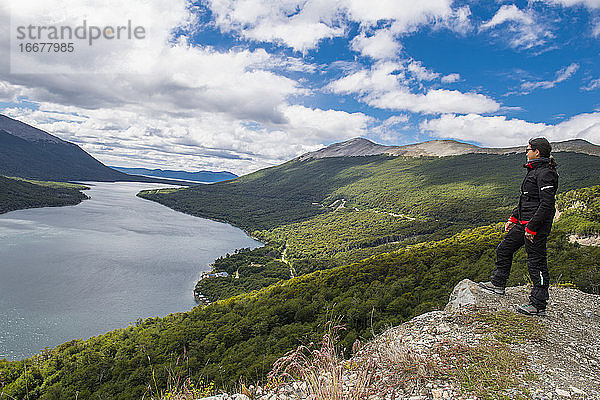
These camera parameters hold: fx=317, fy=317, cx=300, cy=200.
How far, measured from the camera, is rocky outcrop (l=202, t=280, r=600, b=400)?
3535 millimetres

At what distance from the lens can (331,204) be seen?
516 ft

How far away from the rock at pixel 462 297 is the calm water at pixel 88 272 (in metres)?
43.9

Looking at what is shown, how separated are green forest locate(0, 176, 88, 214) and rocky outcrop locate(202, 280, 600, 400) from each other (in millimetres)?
158530

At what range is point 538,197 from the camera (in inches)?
228

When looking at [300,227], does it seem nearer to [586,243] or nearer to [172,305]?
[172,305]

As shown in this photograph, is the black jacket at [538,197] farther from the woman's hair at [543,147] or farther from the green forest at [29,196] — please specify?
the green forest at [29,196]

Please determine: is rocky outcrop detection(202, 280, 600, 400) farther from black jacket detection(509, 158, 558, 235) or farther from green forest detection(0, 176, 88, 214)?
green forest detection(0, 176, 88, 214)

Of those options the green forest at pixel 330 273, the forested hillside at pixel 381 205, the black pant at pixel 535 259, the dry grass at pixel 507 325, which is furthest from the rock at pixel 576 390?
the forested hillside at pixel 381 205

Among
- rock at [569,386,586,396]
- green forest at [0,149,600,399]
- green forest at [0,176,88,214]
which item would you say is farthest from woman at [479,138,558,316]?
green forest at [0,176,88,214]

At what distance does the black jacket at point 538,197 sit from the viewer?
5.47m

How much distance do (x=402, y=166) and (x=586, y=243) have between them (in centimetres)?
17957

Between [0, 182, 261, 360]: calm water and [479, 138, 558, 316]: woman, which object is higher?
[479, 138, 558, 316]: woman

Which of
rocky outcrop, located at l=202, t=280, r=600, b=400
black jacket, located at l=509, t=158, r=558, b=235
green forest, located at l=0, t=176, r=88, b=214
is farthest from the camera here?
green forest, located at l=0, t=176, r=88, b=214

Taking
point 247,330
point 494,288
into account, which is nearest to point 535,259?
A: point 494,288
